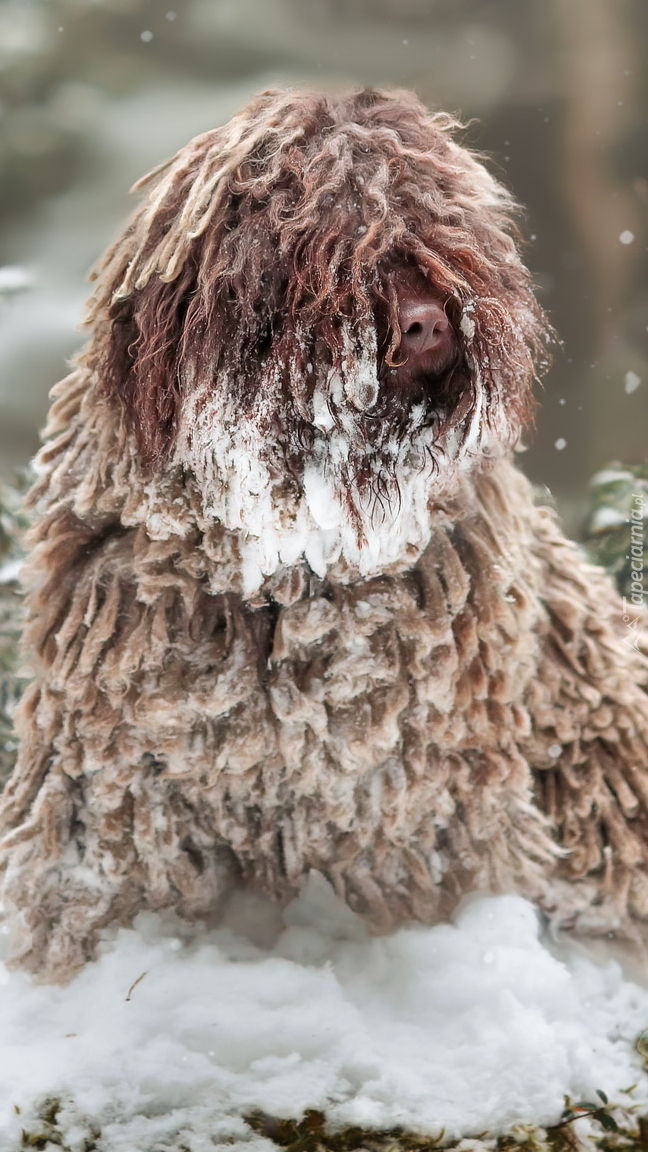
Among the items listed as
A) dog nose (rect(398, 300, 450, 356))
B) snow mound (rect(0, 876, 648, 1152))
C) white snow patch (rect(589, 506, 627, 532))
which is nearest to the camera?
dog nose (rect(398, 300, 450, 356))

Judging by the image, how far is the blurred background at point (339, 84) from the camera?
0.91 meters

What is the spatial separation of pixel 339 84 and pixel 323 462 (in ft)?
1.16

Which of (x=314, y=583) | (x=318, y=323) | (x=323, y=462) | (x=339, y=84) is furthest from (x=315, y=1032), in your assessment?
(x=339, y=84)

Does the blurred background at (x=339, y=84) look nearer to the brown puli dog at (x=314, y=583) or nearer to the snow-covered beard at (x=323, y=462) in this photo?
the brown puli dog at (x=314, y=583)

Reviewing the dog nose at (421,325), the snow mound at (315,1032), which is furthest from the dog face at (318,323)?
the snow mound at (315,1032)

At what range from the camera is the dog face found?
76cm

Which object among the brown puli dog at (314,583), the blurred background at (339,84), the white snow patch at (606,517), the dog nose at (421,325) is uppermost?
the blurred background at (339,84)

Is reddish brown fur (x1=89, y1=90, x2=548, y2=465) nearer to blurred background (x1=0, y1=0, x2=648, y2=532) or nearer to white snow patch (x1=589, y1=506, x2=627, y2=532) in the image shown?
blurred background (x1=0, y1=0, x2=648, y2=532)

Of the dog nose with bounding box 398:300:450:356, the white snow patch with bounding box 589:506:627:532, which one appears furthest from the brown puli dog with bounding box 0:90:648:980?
the white snow patch with bounding box 589:506:627:532

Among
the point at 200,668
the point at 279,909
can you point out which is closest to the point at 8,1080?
the point at 279,909

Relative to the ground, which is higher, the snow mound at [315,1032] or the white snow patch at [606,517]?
the white snow patch at [606,517]

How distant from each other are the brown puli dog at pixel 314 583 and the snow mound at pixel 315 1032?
43 mm

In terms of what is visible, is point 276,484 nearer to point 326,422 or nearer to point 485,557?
point 326,422

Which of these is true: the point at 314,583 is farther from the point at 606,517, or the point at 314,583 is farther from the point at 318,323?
the point at 606,517
